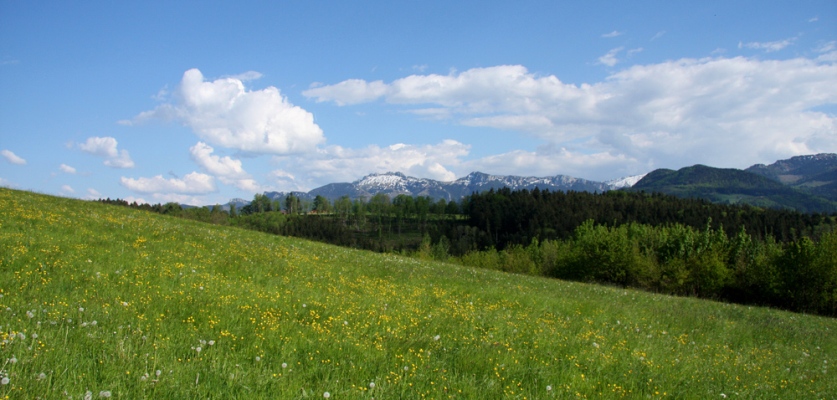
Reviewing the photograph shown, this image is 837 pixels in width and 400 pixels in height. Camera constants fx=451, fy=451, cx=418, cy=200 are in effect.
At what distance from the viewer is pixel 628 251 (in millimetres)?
67562

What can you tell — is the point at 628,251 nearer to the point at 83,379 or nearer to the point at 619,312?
the point at 619,312

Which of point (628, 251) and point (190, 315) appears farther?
point (628, 251)

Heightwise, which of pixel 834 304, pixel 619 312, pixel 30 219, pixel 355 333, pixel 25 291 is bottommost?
pixel 834 304

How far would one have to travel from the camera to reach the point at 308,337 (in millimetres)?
8516

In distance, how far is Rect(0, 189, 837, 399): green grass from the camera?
630cm

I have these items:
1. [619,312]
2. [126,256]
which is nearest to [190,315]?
[126,256]

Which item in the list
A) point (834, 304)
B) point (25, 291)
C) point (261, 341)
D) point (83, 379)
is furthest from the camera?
point (834, 304)

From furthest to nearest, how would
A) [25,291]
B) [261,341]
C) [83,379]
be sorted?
[25,291], [261,341], [83,379]

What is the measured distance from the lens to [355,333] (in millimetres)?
9180

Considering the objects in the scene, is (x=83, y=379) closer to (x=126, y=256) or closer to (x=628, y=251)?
(x=126, y=256)

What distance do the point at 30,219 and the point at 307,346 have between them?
15.1 metres

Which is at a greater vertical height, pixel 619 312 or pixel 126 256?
pixel 126 256

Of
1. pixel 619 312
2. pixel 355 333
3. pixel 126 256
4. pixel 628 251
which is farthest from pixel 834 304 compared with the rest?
pixel 126 256

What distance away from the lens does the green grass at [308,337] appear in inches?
248
